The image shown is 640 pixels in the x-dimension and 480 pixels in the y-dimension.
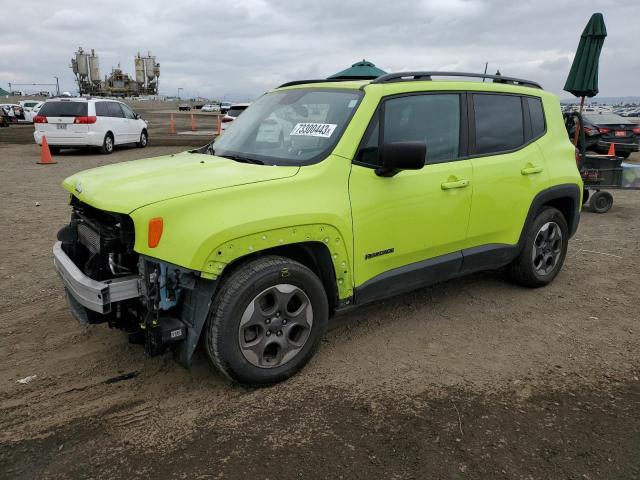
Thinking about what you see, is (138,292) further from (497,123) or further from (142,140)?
(142,140)

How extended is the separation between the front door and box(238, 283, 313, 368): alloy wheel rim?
1.57ft

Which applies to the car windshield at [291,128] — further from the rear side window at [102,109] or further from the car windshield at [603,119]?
the car windshield at [603,119]

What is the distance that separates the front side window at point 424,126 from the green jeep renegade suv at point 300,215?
0.01 metres

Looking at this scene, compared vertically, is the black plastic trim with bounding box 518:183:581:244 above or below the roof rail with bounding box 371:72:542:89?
below

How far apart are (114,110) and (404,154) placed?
15.8 m

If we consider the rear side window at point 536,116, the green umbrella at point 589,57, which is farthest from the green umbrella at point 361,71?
the rear side window at point 536,116

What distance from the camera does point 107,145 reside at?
52.8 feet

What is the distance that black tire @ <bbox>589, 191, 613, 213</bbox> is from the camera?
347 inches

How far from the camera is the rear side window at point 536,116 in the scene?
4.66 m

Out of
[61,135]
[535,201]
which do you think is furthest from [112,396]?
[61,135]

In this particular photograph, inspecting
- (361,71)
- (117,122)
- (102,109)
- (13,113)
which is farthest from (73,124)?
(13,113)

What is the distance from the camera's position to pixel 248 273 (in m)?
2.95

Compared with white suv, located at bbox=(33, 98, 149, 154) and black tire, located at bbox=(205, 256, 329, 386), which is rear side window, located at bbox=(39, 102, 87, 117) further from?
black tire, located at bbox=(205, 256, 329, 386)

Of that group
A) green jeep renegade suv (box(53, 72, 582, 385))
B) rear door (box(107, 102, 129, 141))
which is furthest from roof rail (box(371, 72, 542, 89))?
rear door (box(107, 102, 129, 141))
